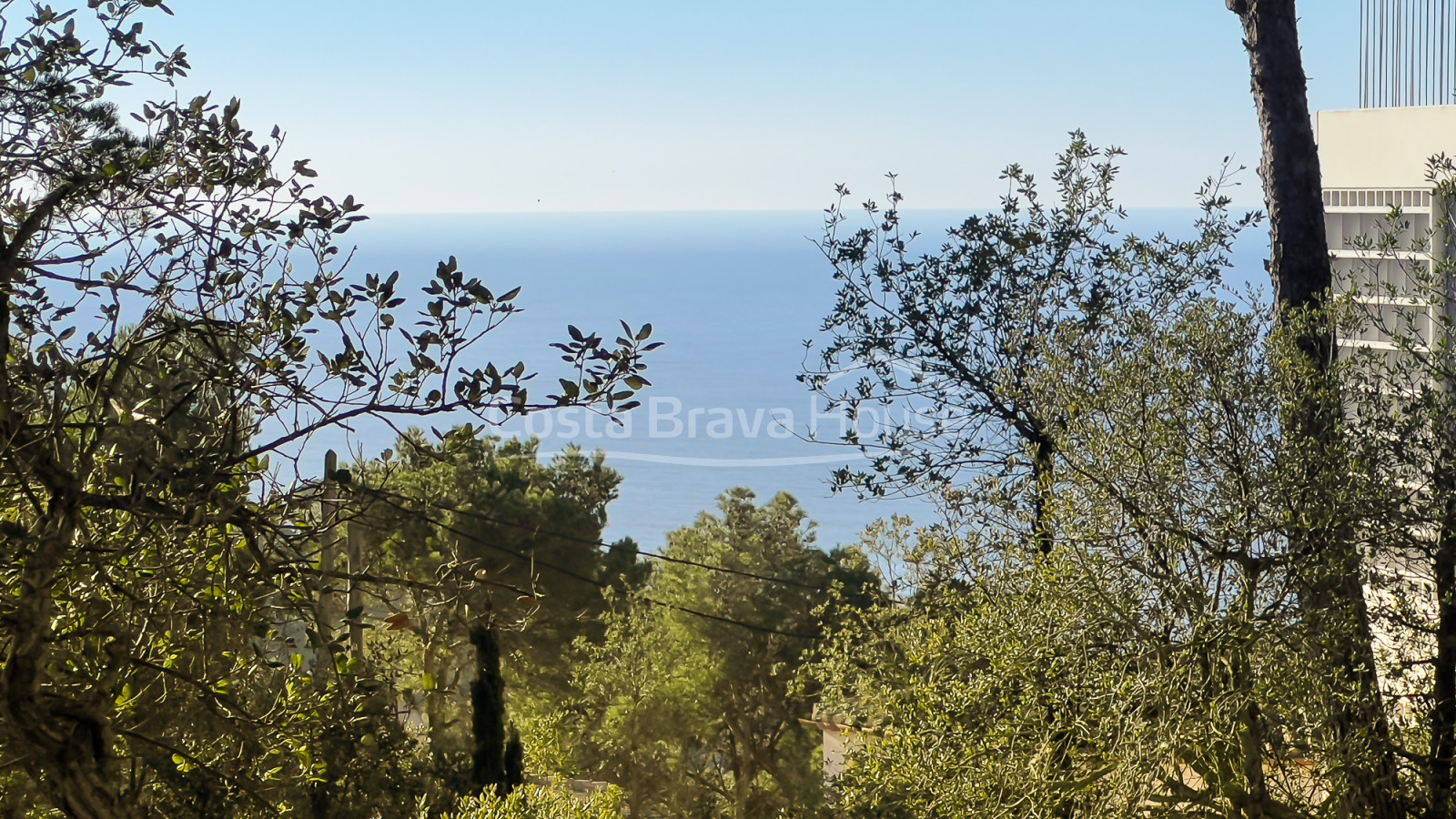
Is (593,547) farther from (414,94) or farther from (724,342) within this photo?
(724,342)

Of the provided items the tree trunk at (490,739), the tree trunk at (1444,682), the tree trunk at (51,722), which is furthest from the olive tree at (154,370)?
the tree trunk at (490,739)

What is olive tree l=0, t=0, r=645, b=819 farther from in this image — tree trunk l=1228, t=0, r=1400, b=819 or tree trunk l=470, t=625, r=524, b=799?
tree trunk l=470, t=625, r=524, b=799

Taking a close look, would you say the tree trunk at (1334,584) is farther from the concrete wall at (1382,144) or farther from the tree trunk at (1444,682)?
the concrete wall at (1382,144)

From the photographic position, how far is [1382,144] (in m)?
16.9

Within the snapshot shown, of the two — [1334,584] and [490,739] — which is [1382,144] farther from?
[490,739]

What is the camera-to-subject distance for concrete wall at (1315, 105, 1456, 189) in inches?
634

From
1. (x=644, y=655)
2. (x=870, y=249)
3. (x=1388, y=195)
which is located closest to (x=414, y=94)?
(x=644, y=655)

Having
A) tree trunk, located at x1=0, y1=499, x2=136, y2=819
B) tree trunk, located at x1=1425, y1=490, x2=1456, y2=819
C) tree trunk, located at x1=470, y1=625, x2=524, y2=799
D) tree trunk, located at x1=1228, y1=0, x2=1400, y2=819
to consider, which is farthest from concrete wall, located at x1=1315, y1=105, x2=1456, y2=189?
tree trunk, located at x1=0, y1=499, x2=136, y2=819

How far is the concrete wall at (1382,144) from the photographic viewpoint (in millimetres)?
16094

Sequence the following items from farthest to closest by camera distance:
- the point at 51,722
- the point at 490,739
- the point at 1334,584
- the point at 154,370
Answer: the point at 490,739 < the point at 1334,584 < the point at 154,370 < the point at 51,722

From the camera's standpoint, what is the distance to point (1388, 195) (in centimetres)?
1689

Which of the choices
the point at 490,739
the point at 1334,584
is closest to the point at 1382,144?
the point at 1334,584

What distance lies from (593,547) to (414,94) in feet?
61.9

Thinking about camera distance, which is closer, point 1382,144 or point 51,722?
point 51,722
